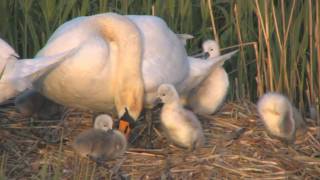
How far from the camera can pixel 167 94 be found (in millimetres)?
5883

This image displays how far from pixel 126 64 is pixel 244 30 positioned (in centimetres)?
128

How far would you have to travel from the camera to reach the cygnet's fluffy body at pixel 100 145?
5504 mm

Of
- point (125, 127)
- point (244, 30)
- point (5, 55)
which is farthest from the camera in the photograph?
point (244, 30)

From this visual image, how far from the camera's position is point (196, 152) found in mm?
5777

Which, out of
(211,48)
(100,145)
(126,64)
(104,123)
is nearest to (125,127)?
(104,123)

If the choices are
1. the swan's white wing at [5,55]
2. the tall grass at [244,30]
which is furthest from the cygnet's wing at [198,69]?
the swan's white wing at [5,55]

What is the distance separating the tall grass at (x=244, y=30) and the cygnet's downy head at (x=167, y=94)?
0.83 m

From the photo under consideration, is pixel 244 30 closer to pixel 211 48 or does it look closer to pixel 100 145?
pixel 211 48

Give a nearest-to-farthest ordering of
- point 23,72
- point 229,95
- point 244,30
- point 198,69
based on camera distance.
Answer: point 23,72, point 198,69, point 244,30, point 229,95

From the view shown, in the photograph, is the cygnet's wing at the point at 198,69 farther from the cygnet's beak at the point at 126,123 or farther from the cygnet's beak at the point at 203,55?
the cygnet's beak at the point at 126,123

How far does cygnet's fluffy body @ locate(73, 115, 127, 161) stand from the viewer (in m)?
5.50

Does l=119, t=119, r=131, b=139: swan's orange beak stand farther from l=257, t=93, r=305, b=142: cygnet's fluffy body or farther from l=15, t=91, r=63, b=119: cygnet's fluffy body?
l=257, t=93, r=305, b=142: cygnet's fluffy body

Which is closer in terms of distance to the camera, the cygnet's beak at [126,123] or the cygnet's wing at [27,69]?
the cygnet's wing at [27,69]

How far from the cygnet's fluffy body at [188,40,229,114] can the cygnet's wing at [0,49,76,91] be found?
1.20 metres
